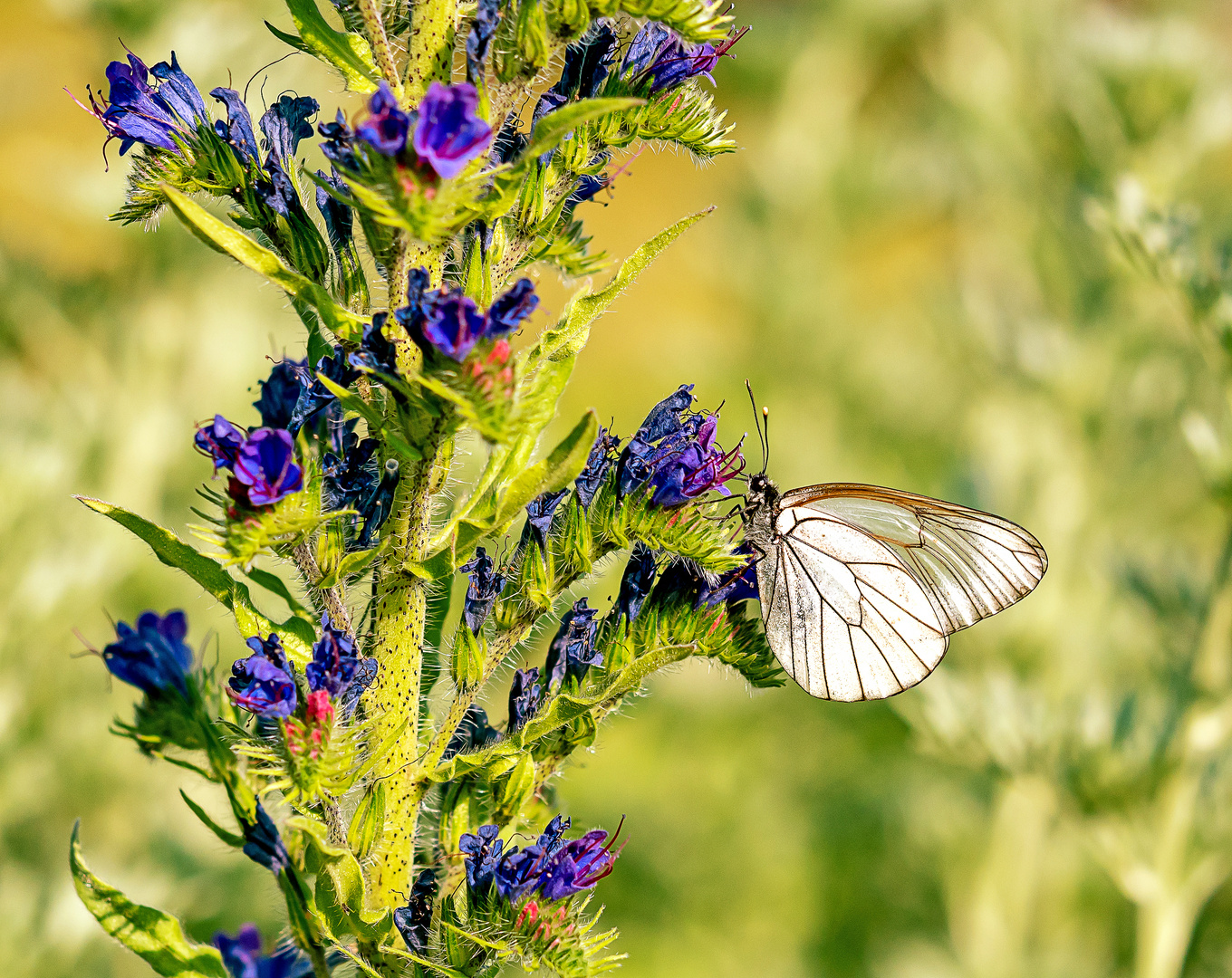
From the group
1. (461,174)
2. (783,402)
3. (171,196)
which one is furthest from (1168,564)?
(783,402)

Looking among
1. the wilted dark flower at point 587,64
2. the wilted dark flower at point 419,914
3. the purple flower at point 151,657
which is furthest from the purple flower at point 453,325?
the wilted dark flower at point 419,914

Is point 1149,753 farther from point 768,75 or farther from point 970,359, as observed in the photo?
point 768,75

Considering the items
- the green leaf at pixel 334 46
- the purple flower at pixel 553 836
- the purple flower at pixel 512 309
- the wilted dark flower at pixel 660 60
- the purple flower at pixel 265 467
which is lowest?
the purple flower at pixel 553 836

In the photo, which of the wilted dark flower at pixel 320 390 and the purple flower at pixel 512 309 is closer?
the purple flower at pixel 512 309

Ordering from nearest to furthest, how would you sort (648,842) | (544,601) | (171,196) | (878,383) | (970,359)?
(171,196), (544,601), (970,359), (648,842), (878,383)

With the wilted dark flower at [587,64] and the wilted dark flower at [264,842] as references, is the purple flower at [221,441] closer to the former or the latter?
the wilted dark flower at [264,842]

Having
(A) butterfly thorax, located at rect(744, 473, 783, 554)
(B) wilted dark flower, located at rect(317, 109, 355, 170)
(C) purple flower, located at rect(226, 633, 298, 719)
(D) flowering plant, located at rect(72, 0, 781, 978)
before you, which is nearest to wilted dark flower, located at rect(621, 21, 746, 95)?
(D) flowering plant, located at rect(72, 0, 781, 978)

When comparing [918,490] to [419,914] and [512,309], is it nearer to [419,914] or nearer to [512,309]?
[419,914]
